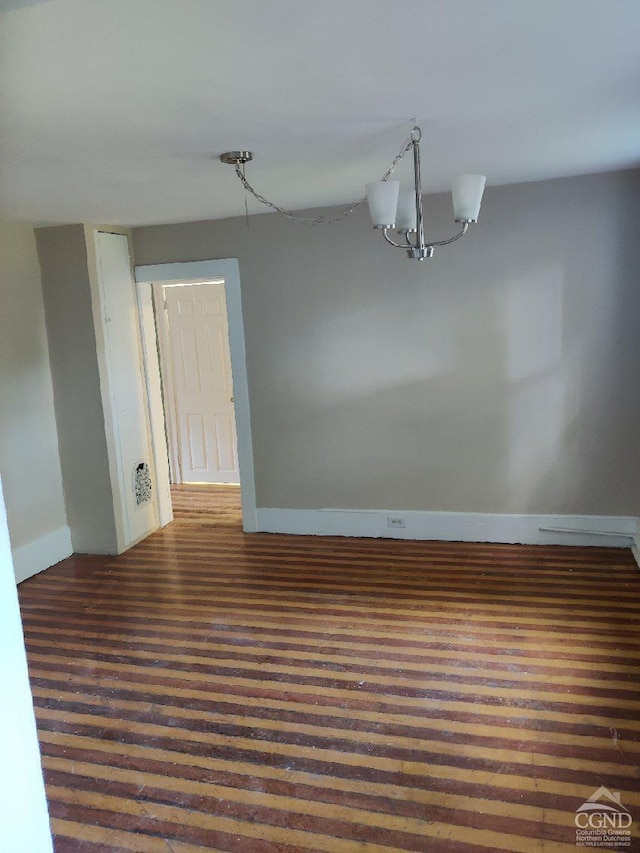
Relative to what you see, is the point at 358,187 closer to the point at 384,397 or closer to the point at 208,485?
the point at 384,397

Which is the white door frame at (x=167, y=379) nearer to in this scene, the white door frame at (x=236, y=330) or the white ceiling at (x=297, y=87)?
the white door frame at (x=236, y=330)

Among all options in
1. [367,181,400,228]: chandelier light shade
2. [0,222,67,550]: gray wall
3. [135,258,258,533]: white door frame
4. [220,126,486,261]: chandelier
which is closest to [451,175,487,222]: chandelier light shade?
[220,126,486,261]: chandelier

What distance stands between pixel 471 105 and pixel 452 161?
1003 mm

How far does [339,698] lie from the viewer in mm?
2928

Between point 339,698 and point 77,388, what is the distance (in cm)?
295

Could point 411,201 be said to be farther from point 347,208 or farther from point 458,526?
point 458,526

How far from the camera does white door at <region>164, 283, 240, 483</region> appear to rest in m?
6.51

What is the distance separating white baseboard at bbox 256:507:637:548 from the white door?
1753 mm

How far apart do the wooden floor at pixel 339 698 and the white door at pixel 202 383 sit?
2253 millimetres

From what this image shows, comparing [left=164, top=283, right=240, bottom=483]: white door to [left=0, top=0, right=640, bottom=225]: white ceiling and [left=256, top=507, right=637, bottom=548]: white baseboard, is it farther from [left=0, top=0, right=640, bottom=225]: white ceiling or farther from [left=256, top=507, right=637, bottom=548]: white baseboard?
[left=0, top=0, right=640, bottom=225]: white ceiling

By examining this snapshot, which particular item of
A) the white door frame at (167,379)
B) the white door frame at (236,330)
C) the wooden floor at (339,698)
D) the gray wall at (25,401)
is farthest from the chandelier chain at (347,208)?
the white door frame at (167,379)

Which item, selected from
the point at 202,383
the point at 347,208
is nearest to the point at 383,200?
the point at 347,208

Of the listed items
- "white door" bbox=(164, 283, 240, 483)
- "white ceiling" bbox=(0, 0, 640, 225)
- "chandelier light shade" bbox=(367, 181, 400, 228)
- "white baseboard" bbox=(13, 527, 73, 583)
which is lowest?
"white baseboard" bbox=(13, 527, 73, 583)

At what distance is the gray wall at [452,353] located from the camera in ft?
13.6
